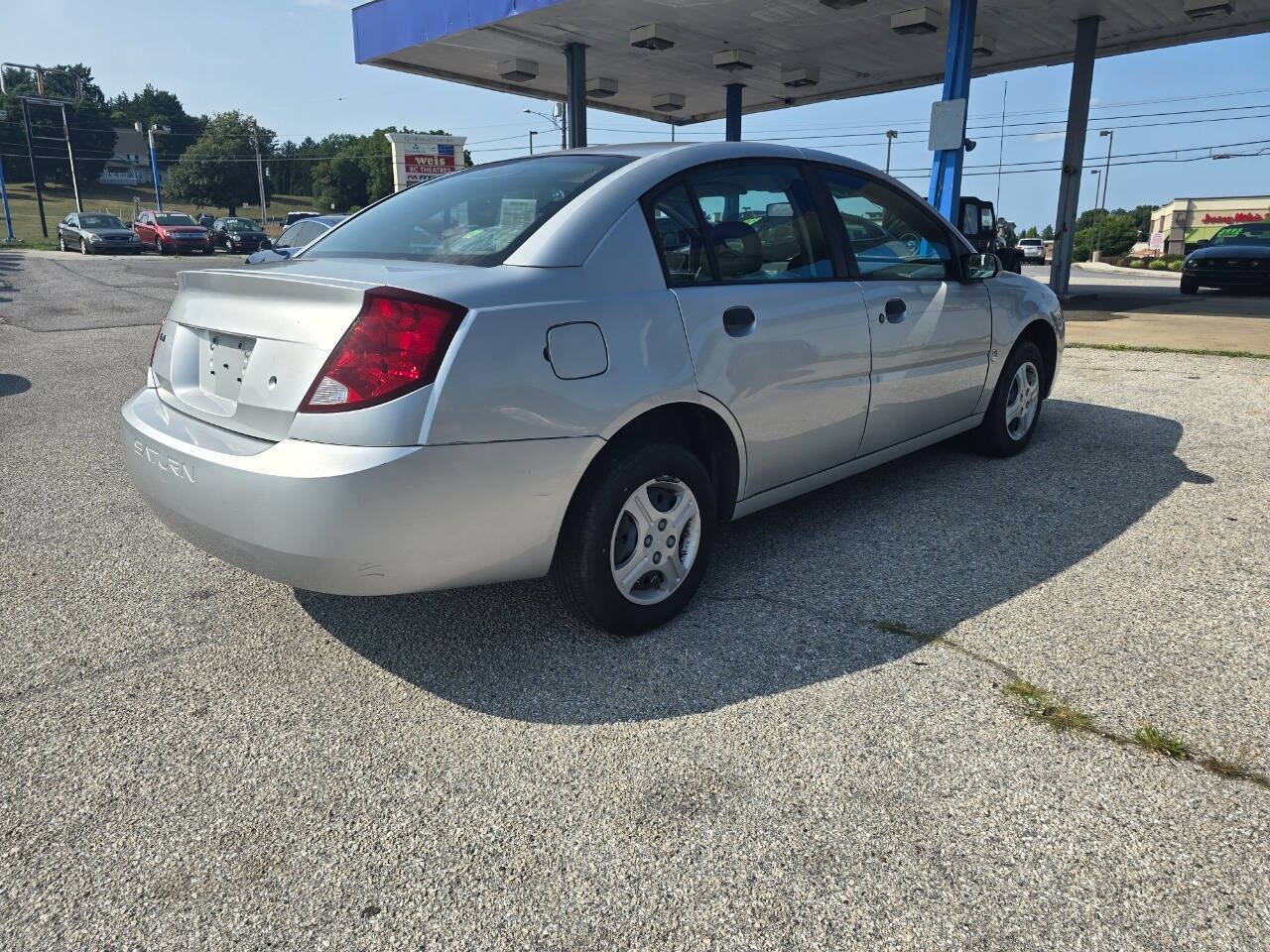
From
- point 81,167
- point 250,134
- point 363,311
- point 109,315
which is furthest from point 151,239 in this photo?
point 81,167

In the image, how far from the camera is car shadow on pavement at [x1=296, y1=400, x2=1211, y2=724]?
2.74m

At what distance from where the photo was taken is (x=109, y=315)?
42.4ft

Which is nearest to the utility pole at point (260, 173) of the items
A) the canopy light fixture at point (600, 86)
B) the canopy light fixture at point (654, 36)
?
the canopy light fixture at point (600, 86)

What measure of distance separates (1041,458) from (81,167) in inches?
4631

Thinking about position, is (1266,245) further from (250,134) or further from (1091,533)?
(250,134)

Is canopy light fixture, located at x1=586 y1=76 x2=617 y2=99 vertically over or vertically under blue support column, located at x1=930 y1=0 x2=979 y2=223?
over

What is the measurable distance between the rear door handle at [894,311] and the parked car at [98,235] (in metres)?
37.9

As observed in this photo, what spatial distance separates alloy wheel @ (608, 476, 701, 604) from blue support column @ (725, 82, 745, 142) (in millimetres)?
19820

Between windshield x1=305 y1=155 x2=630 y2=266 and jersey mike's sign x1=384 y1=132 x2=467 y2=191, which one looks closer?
windshield x1=305 y1=155 x2=630 y2=266

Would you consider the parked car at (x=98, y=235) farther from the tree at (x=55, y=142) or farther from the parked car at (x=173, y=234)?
the tree at (x=55, y=142)

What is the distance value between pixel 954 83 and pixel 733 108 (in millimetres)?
8738

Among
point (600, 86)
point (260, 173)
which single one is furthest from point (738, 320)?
point (260, 173)

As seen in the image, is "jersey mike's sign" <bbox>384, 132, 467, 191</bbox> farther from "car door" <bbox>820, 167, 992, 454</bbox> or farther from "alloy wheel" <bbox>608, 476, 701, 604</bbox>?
"alloy wheel" <bbox>608, 476, 701, 604</bbox>

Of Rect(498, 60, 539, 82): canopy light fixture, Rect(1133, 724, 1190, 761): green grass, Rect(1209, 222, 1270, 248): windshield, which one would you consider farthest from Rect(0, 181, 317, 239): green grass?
Rect(1133, 724, 1190, 761): green grass
